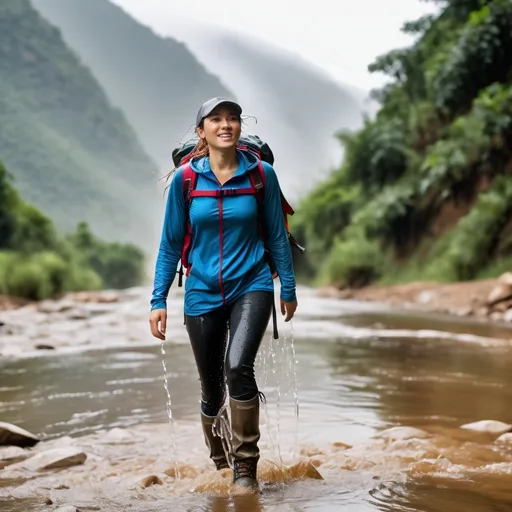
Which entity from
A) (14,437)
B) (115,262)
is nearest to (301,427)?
(14,437)

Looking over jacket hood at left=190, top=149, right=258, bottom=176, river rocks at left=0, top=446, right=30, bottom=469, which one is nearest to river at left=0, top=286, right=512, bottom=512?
river rocks at left=0, top=446, right=30, bottom=469

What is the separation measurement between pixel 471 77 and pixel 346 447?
24.3 metres

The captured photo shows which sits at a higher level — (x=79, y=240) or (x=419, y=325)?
(x=79, y=240)

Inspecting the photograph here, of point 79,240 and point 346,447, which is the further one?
point 79,240

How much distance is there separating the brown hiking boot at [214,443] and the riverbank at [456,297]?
11790mm

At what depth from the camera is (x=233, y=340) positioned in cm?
330

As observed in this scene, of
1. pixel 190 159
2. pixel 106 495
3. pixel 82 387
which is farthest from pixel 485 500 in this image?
pixel 82 387

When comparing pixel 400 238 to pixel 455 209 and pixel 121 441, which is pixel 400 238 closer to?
pixel 455 209

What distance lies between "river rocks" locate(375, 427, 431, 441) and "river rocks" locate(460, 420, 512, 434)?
37cm

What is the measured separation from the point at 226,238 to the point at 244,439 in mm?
961

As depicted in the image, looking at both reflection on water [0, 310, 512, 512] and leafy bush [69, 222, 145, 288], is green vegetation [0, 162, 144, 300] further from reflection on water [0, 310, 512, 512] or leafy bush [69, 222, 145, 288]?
leafy bush [69, 222, 145, 288]

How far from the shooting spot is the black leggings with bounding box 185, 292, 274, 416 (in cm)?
328

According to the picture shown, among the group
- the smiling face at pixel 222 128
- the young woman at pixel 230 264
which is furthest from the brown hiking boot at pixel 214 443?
the smiling face at pixel 222 128

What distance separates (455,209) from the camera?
90.2 ft
